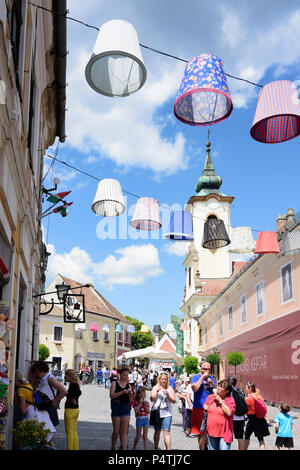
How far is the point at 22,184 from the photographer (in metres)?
7.22

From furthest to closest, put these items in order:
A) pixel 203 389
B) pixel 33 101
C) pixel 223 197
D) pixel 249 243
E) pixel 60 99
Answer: pixel 223 197, pixel 249 243, pixel 60 99, pixel 33 101, pixel 203 389

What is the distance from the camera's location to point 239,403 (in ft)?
27.1

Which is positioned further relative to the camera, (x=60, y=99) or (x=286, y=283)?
(x=286, y=283)

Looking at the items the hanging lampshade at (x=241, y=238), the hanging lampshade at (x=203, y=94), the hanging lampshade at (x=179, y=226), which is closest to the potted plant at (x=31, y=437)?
the hanging lampshade at (x=203, y=94)

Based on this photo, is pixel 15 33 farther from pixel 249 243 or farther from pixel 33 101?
pixel 249 243

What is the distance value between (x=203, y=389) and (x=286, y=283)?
39.6 feet

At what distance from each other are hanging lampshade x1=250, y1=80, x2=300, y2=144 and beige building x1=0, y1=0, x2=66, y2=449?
3610 millimetres

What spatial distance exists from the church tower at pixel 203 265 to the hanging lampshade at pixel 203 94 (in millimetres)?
44193

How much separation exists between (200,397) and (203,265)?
156 ft

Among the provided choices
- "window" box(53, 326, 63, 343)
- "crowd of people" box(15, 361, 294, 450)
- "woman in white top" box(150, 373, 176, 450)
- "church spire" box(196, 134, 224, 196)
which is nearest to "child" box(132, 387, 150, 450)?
"crowd of people" box(15, 361, 294, 450)

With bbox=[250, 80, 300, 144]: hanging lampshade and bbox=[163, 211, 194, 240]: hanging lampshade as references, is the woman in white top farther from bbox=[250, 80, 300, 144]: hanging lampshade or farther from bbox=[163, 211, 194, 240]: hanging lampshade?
bbox=[163, 211, 194, 240]: hanging lampshade

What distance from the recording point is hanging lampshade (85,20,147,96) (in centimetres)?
645

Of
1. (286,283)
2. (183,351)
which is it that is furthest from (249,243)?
(183,351)

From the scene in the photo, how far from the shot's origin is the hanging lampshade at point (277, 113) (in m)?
7.24
